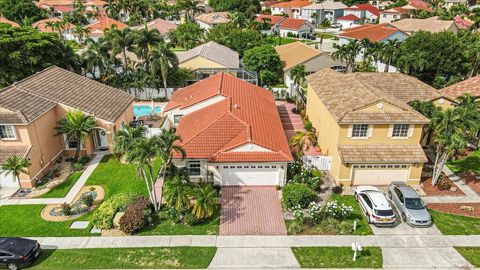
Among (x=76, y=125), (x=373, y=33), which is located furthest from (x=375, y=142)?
(x=373, y=33)

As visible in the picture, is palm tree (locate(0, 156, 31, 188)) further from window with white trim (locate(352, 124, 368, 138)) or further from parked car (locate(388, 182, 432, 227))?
parked car (locate(388, 182, 432, 227))

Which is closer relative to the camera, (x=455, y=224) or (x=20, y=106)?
(x=455, y=224)

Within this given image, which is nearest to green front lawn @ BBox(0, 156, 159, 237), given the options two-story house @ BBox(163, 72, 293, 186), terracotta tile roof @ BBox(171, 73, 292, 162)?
two-story house @ BBox(163, 72, 293, 186)

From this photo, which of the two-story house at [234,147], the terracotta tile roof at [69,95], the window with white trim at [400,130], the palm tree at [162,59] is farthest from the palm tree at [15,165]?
the window with white trim at [400,130]

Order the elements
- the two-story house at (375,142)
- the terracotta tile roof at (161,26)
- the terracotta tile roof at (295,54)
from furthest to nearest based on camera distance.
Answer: the terracotta tile roof at (161,26) → the terracotta tile roof at (295,54) → the two-story house at (375,142)

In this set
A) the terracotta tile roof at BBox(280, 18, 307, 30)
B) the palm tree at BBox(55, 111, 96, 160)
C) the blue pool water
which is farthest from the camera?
the terracotta tile roof at BBox(280, 18, 307, 30)

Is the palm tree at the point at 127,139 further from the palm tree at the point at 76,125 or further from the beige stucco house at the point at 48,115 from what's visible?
the beige stucco house at the point at 48,115

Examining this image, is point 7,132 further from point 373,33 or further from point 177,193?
point 373,33
